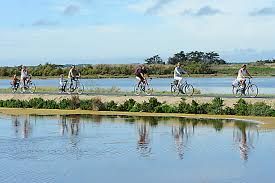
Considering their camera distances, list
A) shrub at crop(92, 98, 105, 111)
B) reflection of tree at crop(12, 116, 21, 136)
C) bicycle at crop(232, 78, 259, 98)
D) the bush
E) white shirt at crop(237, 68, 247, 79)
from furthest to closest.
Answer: shrub at crop(92, 98, 105, 111) < bicycle at crop(232, 78, 259, 98) < white shirt at crop(237, 68, 247, 79) < the bush < reflection of tree at crop(12, 116, 21, 136)

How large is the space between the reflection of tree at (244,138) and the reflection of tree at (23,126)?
8185 mm

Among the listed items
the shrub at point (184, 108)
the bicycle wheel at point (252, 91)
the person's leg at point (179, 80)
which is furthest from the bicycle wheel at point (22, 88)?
the bicycle wheel at point (252, 91)

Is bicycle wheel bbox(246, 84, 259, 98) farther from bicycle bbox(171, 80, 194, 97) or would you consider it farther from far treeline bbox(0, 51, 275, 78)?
far treeline bbox(0, 51, 275, 78)

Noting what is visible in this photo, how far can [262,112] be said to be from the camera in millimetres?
31438

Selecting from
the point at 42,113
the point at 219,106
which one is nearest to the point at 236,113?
the point at 219,106

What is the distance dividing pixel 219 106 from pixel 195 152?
40.9 ft

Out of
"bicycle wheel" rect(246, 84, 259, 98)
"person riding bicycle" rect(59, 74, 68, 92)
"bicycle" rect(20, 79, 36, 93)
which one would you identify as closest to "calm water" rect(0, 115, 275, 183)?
"bicycle wheel" rect(246, 84, 259, 98)

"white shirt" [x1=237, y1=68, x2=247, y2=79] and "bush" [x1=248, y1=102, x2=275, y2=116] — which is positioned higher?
"white shirt" [x1=237, y1=68, x2=247, y2=79]

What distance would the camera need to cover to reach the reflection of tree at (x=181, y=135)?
2173 cm

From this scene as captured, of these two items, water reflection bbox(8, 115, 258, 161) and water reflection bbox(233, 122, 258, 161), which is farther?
water reflection bbox(8, 115, 258, 161)

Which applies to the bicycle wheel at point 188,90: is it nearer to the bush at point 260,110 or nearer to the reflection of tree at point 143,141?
the bush at point 260,110

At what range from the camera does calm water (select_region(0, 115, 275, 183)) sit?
56.3 feet

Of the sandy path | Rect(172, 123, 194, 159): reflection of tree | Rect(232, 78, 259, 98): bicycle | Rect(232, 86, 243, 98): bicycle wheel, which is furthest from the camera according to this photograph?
Rect(232, 86, 243, 98): bicycle wheel

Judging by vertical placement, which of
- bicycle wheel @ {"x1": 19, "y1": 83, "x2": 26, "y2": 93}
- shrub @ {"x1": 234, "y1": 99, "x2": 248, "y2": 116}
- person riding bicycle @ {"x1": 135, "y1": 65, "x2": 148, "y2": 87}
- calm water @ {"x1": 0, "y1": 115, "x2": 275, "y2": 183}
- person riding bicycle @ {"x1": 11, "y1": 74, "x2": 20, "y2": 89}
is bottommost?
calm water @ {"x1": 0, "y1": 115, "x2": 275, "y2": 183}
